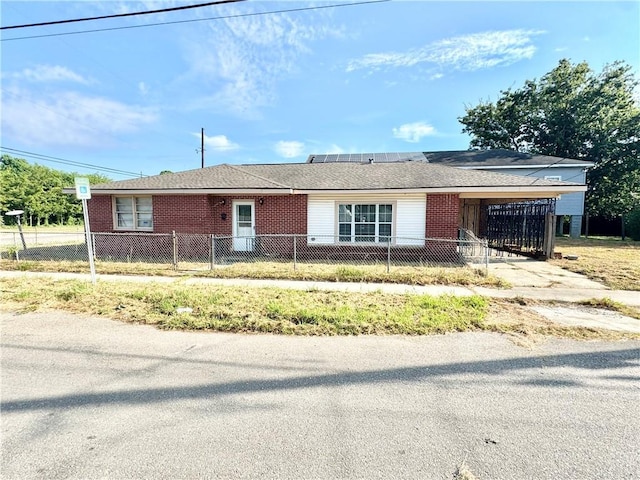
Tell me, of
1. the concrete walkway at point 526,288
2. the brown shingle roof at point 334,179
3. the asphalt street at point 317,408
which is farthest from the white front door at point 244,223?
the asphalt street at point 317,408

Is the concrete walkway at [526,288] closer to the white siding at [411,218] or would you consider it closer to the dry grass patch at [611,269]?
the dry grass patch at [611,269]

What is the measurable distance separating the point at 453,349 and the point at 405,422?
1.85m

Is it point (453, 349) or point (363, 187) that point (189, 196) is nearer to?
point (363, 187)

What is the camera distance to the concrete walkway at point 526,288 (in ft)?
18.1

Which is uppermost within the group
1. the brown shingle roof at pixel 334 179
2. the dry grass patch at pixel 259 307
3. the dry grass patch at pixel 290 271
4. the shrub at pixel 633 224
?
the brown shingle roof at pixel 334 179

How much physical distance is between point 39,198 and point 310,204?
4132cm

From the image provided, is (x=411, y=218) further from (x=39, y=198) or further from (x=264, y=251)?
(x=39, y=198)

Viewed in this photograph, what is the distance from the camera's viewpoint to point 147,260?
37.2 ft

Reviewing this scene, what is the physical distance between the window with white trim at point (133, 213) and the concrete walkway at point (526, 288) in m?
4.04

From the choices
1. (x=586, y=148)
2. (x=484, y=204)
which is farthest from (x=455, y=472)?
(x=586, y=148)

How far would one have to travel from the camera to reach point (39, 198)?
37.5m

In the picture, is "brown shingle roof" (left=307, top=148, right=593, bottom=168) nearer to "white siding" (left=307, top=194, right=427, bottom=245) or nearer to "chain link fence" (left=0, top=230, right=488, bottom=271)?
"white siding" (left=307, top=194, right=427, bottom=245)

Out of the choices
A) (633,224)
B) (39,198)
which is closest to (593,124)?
(633,224)

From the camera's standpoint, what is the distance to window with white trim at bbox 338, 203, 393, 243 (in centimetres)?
1206
